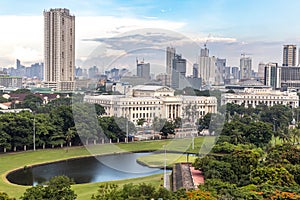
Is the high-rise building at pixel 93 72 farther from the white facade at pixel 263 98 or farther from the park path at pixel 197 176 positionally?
the white facade at pixel 263 98

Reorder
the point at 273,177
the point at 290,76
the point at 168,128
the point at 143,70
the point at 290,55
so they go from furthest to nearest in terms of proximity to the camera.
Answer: the point at 290,55 < the point at 290,76 < the point at 168,128 < the point at 143,70 < the point at 273,177

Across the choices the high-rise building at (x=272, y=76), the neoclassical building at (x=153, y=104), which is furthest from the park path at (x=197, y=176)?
the high-rise building at (x=272, y=76)

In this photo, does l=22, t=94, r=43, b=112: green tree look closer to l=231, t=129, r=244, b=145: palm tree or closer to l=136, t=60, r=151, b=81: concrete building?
l=231, t=129, r=244, b=145: palm tree

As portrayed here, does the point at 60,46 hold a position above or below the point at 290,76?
above

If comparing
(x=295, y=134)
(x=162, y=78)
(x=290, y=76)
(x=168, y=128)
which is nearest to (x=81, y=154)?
(x=168, y=128)

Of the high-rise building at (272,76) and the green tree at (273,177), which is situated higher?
the high-rise building at (272,76)

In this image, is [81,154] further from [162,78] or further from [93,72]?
[93,72]

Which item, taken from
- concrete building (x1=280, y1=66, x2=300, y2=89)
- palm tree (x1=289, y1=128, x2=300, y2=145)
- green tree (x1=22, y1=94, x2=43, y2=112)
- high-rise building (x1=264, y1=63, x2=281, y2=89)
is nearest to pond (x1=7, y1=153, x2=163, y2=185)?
palm tree (x1=289, y1=128, x2=300, y2=145)

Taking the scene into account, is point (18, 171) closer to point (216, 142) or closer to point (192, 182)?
point (192, 182)
